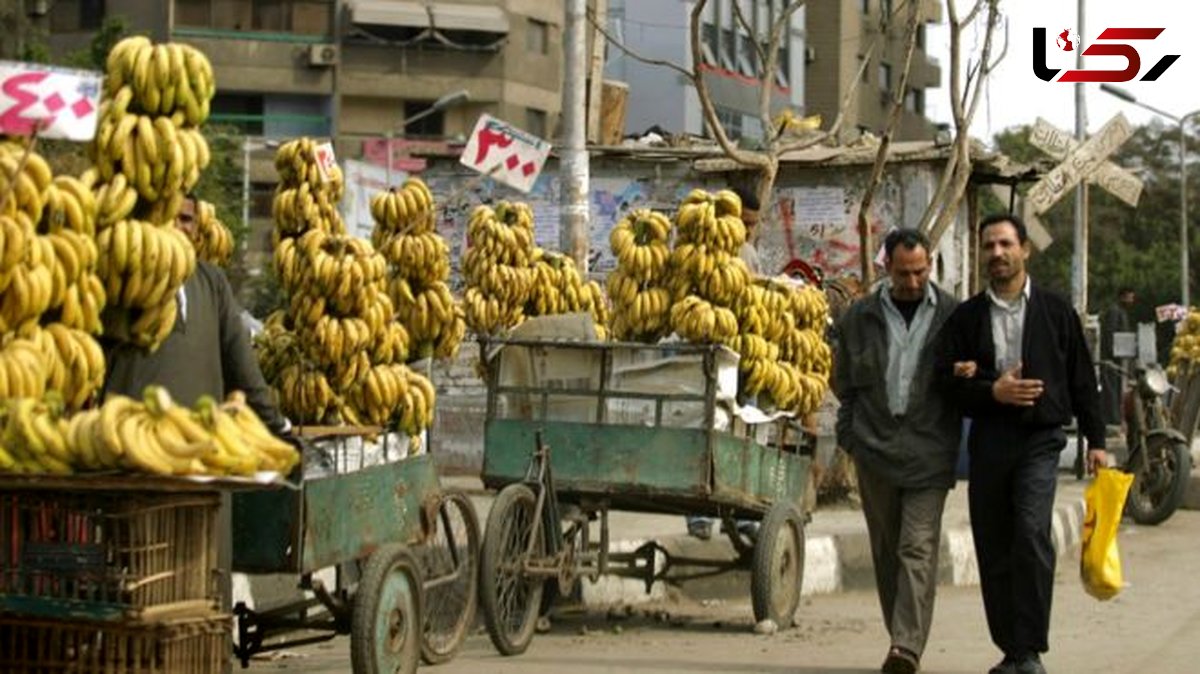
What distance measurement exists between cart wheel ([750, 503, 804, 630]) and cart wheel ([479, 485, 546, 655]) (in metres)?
1.11

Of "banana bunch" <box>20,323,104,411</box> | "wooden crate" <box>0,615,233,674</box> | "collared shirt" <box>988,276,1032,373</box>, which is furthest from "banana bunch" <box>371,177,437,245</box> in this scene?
"wooden crate" <box>0,615,233,674</box>

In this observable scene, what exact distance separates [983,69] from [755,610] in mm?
9061

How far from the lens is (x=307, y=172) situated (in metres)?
9.75

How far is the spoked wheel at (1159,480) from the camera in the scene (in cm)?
1748

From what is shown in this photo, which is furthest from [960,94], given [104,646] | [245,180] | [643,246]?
[245,180]

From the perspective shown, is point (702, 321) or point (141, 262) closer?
point (141, 262)

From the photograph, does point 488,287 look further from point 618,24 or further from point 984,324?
point 618,24

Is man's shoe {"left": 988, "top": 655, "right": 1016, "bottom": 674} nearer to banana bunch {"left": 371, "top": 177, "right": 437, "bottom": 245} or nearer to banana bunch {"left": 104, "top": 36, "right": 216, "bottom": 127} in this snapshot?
banana bunch {"left": 371, "top": 177, "right": 437, "bottom": 245}

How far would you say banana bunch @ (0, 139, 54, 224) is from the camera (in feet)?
20.4

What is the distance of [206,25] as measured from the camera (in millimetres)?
57625

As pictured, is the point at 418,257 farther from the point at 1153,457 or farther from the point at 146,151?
the point at 1153,457

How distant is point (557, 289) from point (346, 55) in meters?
45.0

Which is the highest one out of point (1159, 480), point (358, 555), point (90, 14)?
point (90, 14)

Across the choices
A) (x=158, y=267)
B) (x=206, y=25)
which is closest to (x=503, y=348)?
(x=158, y=267)
